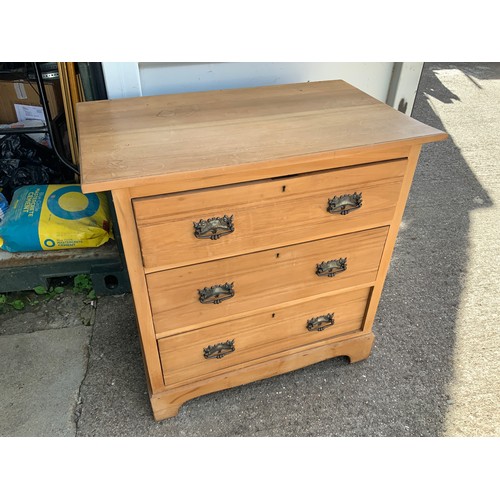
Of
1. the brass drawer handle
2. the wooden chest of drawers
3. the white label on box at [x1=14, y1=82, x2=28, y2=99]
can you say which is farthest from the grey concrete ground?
the white label on box at [x1=14, y1=82, x2=28, y2=99]

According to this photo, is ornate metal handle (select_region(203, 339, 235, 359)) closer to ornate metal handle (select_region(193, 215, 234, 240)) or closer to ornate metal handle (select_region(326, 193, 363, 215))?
ornate metal handle (select_region(193, 215, 234, 240))

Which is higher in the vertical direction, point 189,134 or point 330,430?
point 189,134

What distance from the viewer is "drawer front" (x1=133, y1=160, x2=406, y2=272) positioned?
125 cm

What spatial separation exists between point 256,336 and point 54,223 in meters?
1.15

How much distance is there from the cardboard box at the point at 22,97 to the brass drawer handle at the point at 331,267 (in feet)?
5.59

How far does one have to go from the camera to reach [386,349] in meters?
2.05

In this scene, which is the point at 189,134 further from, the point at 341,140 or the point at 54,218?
the point at 54,218

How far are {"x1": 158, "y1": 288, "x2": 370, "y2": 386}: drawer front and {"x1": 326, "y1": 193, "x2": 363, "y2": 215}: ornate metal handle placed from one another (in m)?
0.41

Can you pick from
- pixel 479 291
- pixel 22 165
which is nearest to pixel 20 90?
pixel 22 165

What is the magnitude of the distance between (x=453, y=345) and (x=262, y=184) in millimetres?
1366

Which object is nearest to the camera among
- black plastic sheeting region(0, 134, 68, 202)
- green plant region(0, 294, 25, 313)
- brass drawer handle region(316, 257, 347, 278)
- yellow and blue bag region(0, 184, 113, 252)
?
brass drawer handle region(316, 257, 347, 278)

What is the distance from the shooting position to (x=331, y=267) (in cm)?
159

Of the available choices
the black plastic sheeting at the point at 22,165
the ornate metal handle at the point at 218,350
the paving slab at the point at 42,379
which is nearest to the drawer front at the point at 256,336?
the ornate metal handle at the point at 218,350
